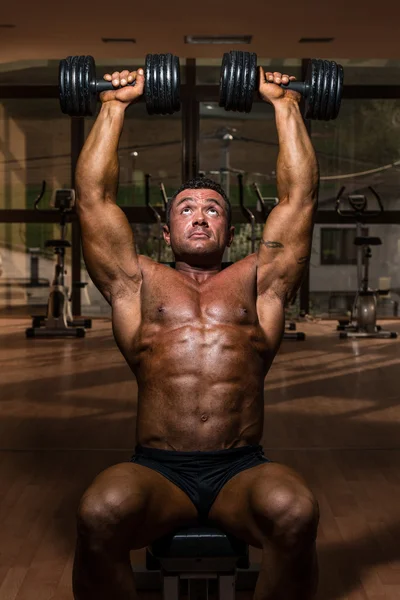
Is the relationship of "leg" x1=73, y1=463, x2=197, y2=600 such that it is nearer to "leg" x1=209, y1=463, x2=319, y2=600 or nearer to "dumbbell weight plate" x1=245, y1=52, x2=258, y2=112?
"leg" x1=209, y1=463, x2=319, y2=600

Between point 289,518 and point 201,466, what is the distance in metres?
0.31

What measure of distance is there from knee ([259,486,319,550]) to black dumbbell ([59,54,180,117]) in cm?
92

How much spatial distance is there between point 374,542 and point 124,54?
537cm

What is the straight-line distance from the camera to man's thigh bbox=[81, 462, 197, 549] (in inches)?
66.2

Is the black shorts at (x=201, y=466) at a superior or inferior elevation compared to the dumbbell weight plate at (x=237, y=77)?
inferior

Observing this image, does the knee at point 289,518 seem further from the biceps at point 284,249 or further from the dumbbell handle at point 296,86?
the dumbbell handle at point 296,86

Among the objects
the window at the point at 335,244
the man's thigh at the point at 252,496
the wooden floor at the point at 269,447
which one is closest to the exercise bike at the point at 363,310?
the wooden floor at the point at 269,447

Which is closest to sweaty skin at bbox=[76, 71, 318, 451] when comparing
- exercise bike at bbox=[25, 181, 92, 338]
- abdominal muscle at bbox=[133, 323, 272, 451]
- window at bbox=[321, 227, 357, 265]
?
abdominal muscle at bbox=[133, 323, 272, 451]

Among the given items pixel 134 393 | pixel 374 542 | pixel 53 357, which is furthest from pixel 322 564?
pixel 53 357

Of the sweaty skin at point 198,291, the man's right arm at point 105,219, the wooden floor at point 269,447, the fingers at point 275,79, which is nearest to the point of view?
the sweaty skin at point 198,291

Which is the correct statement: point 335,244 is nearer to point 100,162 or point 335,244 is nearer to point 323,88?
point 323,88

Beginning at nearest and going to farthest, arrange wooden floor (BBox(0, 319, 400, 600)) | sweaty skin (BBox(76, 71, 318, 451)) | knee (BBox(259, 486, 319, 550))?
knee (BBox(259, 486, 319, 550))
sweaty skin (BBox(76, 71, 318, 451))
wooden floor (BBox(0, 319, 400, 600))

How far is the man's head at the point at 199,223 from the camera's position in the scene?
82.4 inches

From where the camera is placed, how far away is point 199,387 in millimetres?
1972
